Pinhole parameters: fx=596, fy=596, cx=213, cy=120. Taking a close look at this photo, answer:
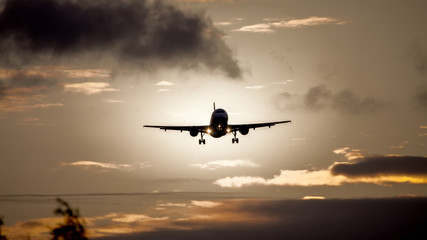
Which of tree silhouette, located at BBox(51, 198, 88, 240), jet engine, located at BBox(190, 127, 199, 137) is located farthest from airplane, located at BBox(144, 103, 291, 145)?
tree silhouette, located at BBox(51, 198, 88, 240)

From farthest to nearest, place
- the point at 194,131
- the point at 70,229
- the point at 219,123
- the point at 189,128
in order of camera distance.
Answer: the point at 189,128 → the point at 194,131 → the point at 219,123 → the point at 70,229

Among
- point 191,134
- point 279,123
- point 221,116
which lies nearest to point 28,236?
point 221,116

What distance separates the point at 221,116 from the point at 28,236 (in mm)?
70752

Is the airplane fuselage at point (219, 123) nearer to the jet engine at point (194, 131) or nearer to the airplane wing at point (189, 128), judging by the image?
the airplane wing at point (189, 128)

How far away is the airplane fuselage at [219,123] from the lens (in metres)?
118

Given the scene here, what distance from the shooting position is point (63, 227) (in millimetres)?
54219

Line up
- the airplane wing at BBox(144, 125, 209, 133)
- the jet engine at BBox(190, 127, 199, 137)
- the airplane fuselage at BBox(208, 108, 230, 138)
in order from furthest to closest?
the jet engine at BBox(190, 127, 199, 137) → the airplane wing at BBox(144, 125, 209, 133) → the airplane fuselage at BBox(208, 108, 230, 138)

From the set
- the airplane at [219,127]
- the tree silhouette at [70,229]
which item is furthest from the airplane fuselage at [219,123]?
the tree silhouette at [70,229]

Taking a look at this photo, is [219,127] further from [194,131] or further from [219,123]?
[194,131]

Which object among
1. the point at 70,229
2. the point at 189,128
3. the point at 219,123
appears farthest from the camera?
the point at 189,128

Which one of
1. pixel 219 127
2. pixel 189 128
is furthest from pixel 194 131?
pixel 219 127

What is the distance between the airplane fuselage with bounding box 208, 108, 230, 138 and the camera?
386ft

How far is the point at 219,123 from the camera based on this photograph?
11775cm

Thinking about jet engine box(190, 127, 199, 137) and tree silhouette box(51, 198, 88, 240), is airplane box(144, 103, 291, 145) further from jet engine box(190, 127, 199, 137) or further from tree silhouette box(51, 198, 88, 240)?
tree silhouette box(51, 198, 88, 240)
